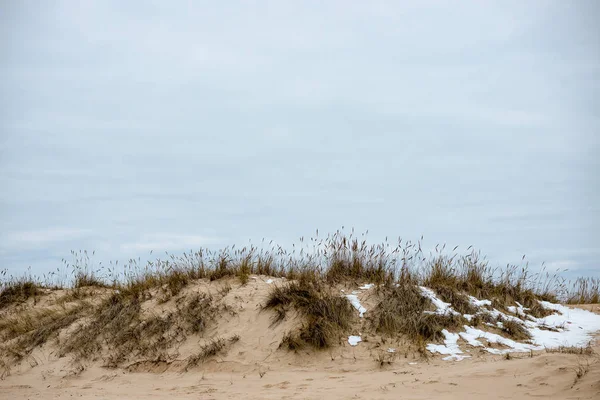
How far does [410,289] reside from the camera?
10828 mm

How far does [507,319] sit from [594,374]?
381 cm

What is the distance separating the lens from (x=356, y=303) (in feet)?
34.7

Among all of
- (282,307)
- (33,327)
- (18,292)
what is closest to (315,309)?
(282,307)

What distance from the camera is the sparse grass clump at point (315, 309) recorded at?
9617mm

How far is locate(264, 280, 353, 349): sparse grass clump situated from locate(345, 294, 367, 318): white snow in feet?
0.51

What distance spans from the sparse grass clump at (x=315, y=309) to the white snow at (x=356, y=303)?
16cm

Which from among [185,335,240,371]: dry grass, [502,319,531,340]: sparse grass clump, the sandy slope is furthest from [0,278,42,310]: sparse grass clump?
[502,319,531,340]: sparse grass clump

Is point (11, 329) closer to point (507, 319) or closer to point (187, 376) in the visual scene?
point (187, 376)

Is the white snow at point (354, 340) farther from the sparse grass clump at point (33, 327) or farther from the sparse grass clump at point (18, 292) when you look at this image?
the sparse grass clump at point (18, 292)

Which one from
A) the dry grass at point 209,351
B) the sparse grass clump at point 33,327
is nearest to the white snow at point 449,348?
the dry grass at point 209,351

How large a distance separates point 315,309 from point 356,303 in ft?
3.03

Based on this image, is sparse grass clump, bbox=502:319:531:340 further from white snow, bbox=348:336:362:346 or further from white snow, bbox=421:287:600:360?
white snow, bbox=348:336:362:346

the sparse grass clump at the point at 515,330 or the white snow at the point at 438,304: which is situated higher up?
the white snow at the point at 438,304

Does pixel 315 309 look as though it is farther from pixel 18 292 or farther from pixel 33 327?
pixel 18 292
